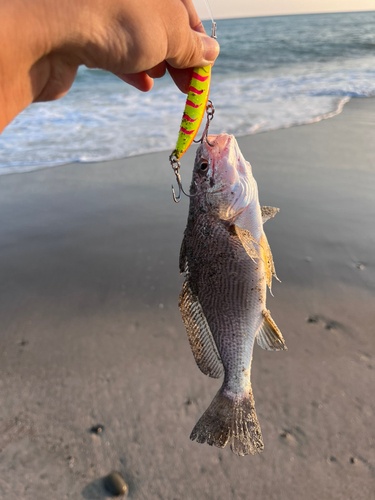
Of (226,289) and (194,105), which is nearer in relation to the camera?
(194,105)

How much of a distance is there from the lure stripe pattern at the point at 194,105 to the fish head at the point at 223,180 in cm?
35

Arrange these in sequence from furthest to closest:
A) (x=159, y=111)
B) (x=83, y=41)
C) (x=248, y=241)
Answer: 1. (x=159, y=111)
2. (x=248, y=241)
3. (x=83, y=41)

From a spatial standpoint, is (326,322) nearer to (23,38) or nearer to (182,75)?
(182,75)

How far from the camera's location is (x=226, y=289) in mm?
2105

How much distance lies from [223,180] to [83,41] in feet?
3.34

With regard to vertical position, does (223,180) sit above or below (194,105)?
below

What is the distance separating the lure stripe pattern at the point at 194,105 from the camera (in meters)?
1.76

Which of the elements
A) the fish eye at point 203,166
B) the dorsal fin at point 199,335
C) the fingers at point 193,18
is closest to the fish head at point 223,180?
the fish eye at point 203,166

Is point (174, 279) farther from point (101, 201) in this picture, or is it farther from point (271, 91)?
point (271, 91)

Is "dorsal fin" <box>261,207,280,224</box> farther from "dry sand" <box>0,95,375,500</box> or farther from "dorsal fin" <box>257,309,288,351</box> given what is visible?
"dry sand" <box>0,95,375,500</box>

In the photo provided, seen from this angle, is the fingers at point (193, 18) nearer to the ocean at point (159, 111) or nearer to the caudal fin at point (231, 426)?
the caudal fin at point (231, 426)

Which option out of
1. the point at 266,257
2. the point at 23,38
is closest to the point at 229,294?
the point at 266,257

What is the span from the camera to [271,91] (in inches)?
435

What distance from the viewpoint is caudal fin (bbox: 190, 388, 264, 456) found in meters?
2.02
